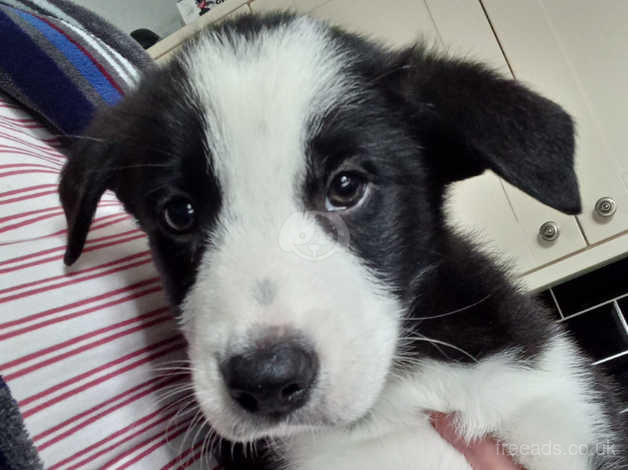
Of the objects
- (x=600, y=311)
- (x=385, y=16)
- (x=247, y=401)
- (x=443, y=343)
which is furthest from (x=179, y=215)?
(x=600, y=311)

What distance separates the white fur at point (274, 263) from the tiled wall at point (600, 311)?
248 centimetres

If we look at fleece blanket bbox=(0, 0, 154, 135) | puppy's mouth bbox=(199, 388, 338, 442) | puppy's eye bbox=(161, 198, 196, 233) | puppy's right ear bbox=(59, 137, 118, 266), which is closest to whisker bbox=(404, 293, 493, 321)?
puppy's mouth bbox=(199, 388, 338, 442)

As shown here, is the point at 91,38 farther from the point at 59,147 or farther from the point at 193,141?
the point at 193,141

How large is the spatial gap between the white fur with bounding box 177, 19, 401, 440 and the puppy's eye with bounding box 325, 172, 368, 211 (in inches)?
2.5

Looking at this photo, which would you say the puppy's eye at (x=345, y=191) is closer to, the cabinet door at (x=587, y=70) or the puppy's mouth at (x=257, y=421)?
the puppy's mouth at (x=257, y=421)

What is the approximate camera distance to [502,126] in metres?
1.03

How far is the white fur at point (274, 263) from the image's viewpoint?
0.88m

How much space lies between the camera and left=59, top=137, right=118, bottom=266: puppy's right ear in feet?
3.69

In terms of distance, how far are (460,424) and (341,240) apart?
40cm

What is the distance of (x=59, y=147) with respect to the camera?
158cm

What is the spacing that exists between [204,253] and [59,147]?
2.50ft

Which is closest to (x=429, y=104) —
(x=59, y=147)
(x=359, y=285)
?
(x=359, y=285)

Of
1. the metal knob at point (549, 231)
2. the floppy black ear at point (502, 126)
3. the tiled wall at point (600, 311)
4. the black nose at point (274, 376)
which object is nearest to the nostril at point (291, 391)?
the black nose at point (274, 376)

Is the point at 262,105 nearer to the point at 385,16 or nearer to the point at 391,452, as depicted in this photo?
the point at 391,452
